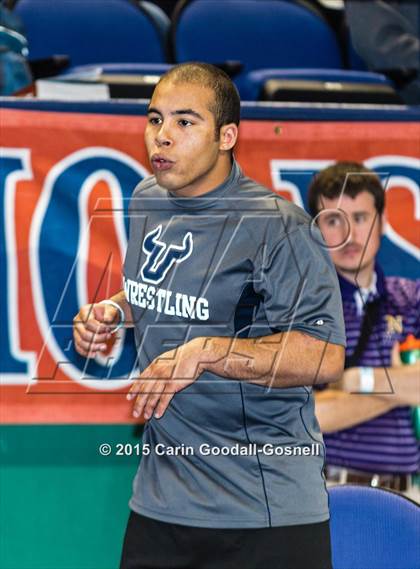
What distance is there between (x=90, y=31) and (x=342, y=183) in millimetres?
2302

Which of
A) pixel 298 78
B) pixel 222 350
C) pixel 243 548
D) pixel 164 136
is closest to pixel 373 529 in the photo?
pixel 243 548

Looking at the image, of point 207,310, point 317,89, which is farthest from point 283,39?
point 207,310

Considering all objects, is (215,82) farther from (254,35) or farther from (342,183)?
(254,35)

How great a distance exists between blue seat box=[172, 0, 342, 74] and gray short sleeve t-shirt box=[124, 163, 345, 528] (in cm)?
299

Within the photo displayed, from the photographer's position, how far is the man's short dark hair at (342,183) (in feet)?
11.1

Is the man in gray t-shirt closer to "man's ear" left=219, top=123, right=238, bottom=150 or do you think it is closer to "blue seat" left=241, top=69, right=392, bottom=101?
"man's ear" left=219, top=123, right=238, bottom=150

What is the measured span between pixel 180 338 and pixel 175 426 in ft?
0.68

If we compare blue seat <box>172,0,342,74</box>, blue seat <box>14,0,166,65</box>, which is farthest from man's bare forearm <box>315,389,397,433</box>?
blue seat <box>14,0,166,65</box>

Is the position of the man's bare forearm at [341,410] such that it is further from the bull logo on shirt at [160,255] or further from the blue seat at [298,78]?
the blue seat at [298,78]

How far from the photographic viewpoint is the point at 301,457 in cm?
231

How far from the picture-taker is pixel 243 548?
7.53ft

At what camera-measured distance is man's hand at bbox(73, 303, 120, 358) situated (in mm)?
2459

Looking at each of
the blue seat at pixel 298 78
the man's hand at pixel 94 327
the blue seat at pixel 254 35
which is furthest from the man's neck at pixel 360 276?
the blue seat at pixel 254 35

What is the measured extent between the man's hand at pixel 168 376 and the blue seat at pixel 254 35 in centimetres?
333
